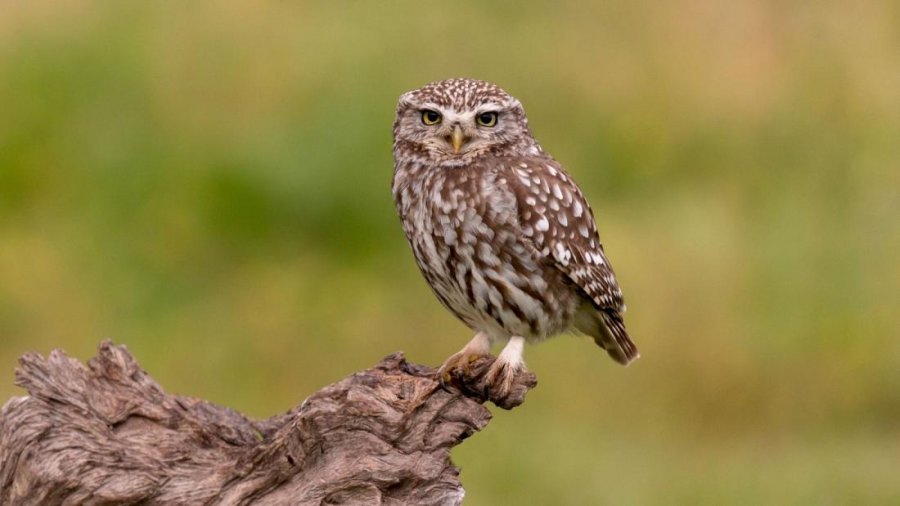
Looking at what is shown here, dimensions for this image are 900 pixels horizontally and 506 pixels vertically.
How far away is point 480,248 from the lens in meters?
5.16

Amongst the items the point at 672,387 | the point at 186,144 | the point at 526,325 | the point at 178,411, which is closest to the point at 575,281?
the point at 526,325

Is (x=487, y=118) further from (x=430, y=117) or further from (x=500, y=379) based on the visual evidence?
(x=500, y=379)

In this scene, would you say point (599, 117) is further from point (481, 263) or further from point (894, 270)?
point (481, 263)

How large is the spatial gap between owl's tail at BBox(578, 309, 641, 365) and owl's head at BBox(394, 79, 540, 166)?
0.66 metres

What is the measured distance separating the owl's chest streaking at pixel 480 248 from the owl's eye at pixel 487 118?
15 centimetres

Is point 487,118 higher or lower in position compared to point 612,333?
higher

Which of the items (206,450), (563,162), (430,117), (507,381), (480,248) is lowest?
(206,450)

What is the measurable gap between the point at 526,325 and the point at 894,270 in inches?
135

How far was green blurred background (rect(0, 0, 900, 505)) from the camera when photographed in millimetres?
7832

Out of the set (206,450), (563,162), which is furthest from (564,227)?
(563,162)

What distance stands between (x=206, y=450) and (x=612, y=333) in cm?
161

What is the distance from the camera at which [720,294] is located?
7992 mm

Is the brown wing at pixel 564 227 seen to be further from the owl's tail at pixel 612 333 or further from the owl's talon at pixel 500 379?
the owl's talon at pixel 500 379

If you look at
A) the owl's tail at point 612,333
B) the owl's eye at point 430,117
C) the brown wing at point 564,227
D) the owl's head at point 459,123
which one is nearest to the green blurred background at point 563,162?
the owl's tail at point 612,333
